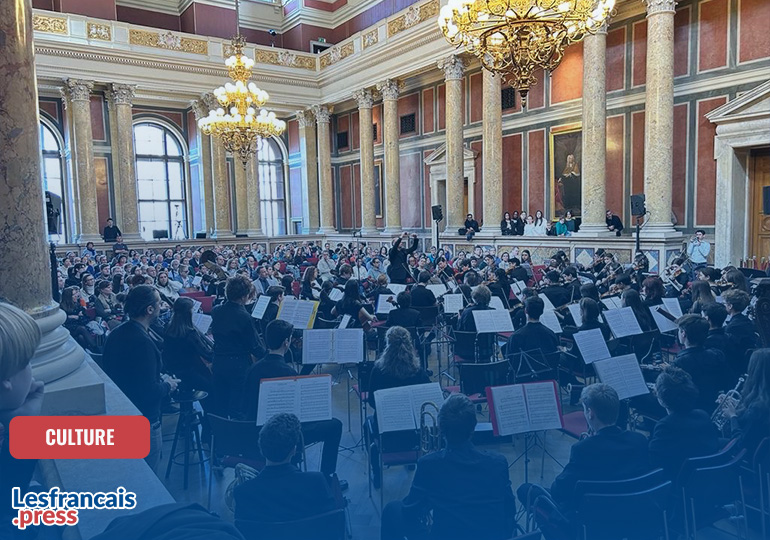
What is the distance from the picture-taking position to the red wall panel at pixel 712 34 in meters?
12.5

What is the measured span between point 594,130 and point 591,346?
379 inches

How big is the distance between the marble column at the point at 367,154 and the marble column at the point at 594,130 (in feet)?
28.5

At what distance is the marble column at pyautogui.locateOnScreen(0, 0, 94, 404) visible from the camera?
9.64 ft

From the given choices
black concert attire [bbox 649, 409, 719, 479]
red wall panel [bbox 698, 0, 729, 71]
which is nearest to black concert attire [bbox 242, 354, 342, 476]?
black concert attire [bbox 649, 409, 719, 479]

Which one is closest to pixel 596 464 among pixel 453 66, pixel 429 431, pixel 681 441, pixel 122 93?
pixel 681 441

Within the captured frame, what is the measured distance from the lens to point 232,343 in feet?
16.2

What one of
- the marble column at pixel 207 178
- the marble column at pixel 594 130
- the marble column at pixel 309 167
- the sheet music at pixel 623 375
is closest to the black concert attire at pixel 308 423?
the sheet music at pixel 623 375

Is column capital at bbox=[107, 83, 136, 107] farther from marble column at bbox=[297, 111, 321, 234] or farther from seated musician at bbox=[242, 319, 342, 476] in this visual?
seated musician at bbox=[242, 319, 342, 476]

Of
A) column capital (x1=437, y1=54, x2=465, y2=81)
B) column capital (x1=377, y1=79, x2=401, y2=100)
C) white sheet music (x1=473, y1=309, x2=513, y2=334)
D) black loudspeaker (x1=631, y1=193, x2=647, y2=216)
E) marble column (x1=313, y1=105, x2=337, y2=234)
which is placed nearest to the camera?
white sheet music (x1=473, y1=309, x2=513, y2=334)

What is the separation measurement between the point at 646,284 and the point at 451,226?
10.6m

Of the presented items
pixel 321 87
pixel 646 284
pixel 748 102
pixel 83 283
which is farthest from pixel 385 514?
pixel 321 87

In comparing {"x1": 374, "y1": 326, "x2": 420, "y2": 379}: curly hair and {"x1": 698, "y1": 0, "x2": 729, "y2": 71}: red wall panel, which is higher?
{"x1": 698, "y1": 0, "x2": 729, "y2": 71}: red wall panel

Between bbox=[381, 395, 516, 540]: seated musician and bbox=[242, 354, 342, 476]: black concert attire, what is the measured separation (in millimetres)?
1249

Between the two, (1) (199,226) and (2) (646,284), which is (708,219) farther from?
(1) (199,226)
